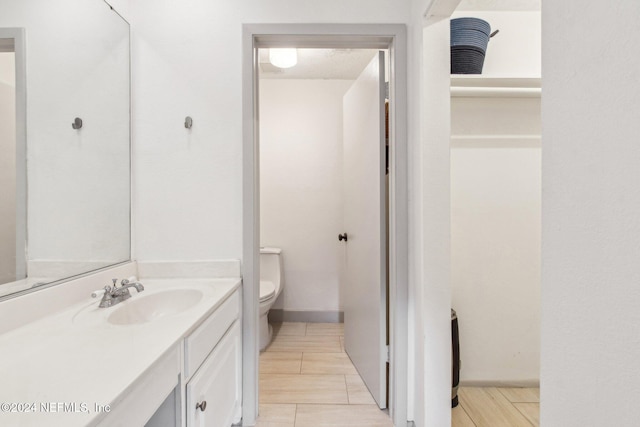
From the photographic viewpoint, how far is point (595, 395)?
530mm

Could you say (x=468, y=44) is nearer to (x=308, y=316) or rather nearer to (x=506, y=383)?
(x=506, y=383)

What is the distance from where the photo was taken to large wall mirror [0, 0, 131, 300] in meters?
1.00

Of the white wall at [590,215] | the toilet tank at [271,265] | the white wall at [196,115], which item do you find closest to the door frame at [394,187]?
the white wall at [196,115]

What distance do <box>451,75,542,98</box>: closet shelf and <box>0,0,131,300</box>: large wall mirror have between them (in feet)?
5.62

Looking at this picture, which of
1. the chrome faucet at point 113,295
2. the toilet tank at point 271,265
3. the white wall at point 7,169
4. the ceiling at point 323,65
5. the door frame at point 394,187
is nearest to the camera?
the white wall at point 7,169

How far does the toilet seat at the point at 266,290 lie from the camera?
2332 millimetres

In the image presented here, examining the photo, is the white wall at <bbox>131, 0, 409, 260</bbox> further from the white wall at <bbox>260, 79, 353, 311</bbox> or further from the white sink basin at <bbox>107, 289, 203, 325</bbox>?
the white wall at <bbox>260, 79, 353, 311</bbox>

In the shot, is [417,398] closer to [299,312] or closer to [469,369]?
[469,369]

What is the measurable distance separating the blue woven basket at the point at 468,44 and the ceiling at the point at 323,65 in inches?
38.9

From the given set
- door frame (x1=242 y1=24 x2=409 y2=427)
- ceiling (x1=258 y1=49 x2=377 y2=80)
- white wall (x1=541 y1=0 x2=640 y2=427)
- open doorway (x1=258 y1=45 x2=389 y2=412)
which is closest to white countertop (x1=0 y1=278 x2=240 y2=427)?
door frame (x1=242 y1=24 x2=409 y2=427)

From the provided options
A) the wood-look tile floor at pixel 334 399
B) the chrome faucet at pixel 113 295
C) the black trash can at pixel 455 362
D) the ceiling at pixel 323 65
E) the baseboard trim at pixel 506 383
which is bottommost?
the wood-look tile floor at pixel 334 399

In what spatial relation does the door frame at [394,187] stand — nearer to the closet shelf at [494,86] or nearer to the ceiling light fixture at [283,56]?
the closet shelf at [494,86]

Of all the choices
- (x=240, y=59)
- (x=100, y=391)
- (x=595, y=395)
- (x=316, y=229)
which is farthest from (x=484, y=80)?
(x=100, y=391)

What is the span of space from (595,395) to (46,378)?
105 centimetres
